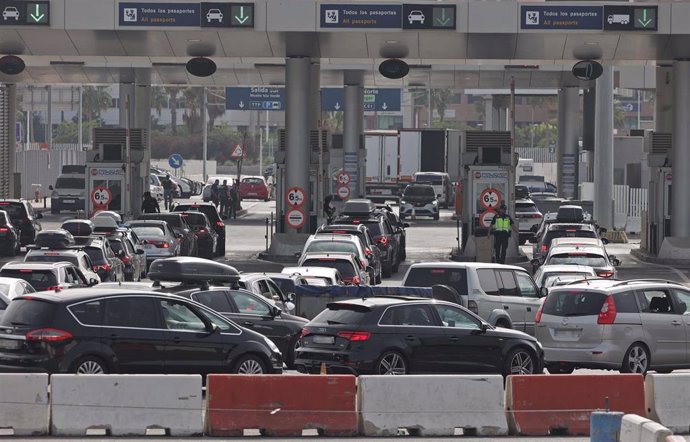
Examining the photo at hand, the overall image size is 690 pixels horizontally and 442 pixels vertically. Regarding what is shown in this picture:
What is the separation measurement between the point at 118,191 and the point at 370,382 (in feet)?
101

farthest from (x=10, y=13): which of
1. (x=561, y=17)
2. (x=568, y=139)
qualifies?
(x=568, y=139)

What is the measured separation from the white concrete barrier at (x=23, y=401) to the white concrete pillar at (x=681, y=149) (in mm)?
29312

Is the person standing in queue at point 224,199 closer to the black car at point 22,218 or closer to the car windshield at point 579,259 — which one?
the black car at point 22,218

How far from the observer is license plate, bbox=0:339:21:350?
1772 cm

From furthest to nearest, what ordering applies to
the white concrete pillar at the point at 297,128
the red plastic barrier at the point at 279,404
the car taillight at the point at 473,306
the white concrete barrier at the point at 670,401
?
the white concrete pillar at the point at 297,128 < the car taillight at the point at 473,306 < the white concrete barrier at the point at 670,401 < the red plastic barrier at the point at 279,404

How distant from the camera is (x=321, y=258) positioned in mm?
29891

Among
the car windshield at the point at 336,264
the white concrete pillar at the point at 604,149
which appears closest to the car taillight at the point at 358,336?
the car windshield at the point at 336,264

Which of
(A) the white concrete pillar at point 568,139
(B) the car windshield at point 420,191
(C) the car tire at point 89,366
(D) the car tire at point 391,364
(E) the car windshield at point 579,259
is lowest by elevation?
(D) the car tire at point 391,364

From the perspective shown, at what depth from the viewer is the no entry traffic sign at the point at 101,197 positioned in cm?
4512

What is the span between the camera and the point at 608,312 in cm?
2141

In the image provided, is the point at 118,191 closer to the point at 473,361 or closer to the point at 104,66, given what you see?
the point at 104,66

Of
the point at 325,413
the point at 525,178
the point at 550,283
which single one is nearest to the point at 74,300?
the point at 325,413

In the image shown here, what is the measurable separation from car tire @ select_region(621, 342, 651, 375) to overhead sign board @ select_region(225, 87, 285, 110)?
67.6 m

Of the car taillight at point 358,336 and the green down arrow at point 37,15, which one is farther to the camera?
the green down arrow at point 37,15
